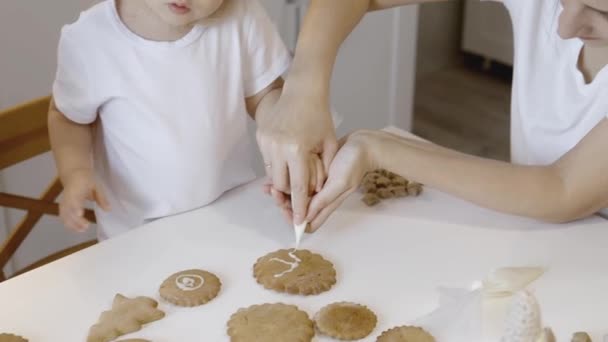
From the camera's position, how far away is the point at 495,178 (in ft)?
3.53

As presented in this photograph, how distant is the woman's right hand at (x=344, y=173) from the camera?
103 centimetres

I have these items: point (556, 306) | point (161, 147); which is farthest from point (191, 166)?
point (556, 306)

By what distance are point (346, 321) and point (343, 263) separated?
0.13 meters

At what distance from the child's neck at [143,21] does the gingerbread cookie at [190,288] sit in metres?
0.37

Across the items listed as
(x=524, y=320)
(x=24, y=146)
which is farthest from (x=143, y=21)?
(x=524, y=320)

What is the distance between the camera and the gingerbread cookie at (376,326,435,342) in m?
0.86

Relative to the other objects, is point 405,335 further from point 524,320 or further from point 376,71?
point 376,71

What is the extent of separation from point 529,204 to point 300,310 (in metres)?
0.35

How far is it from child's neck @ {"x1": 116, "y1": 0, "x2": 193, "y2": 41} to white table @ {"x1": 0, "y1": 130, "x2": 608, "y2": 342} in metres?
0.25

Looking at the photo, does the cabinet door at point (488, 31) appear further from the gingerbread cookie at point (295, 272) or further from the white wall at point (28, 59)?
the gingerbread cookie at point (295, 272)

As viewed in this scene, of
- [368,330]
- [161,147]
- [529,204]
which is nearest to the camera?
[368,330]

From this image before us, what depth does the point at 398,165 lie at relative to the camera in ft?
3.56

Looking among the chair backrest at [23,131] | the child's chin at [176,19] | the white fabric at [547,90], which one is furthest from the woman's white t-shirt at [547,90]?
the chair backrest at [23,131]

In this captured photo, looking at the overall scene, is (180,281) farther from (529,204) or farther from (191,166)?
(529,204)
